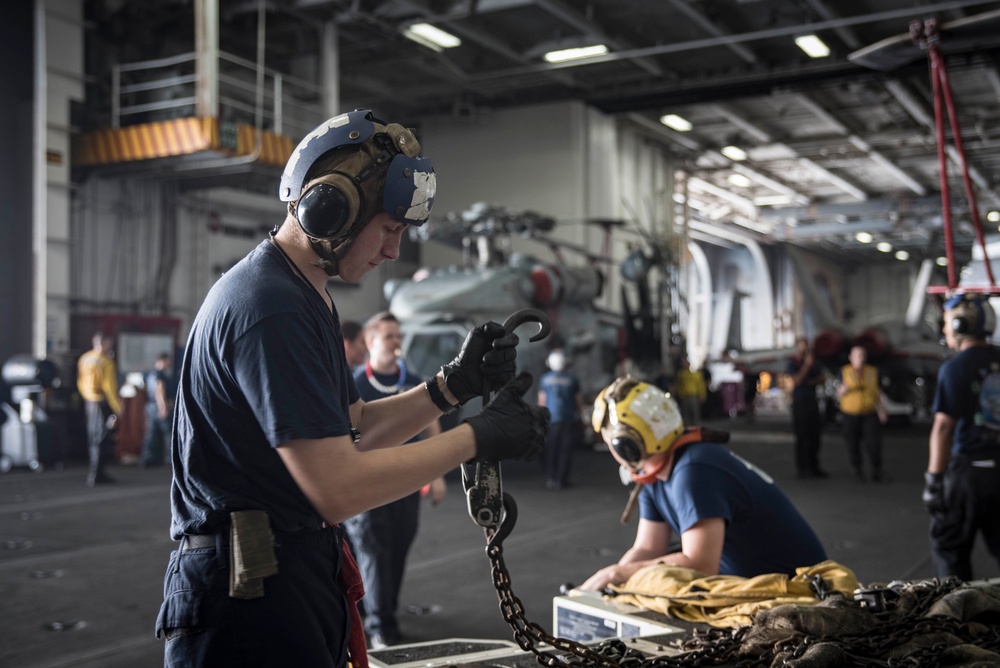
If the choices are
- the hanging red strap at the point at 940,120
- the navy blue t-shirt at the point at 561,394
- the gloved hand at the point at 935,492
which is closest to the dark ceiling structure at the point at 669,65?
the navy blue t-shirt at the point at 561,394

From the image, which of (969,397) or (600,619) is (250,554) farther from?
(969,397)

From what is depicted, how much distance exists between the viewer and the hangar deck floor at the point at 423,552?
17.2ft

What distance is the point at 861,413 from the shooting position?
11578 millimetres

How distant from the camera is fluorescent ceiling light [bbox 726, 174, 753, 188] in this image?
89.2ft

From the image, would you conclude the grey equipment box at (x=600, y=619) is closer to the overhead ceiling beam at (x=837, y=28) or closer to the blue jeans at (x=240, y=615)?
the blue jeans at (x=240, y=615)

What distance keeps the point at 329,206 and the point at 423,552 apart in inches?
231

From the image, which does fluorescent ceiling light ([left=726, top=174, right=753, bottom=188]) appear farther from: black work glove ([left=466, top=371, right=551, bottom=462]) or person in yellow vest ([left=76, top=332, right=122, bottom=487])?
black work glove ([left=466, top=371, right=551, bottom=462])

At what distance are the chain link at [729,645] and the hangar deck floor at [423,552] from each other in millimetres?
2959

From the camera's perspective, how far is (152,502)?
9.81 meters

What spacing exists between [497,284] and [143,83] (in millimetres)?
7027

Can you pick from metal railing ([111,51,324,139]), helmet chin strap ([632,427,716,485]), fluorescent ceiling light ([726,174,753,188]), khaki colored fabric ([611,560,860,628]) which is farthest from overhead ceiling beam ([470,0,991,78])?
khaki colored fabric ([611,560,860,628])

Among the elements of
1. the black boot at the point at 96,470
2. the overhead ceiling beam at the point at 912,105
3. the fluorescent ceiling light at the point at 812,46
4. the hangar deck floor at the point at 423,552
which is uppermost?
the fluorescent ceiling light at the point at 812,46

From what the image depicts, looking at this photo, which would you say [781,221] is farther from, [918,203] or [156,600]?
[156,600]

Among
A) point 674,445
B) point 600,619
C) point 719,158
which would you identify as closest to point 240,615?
point 600,619
